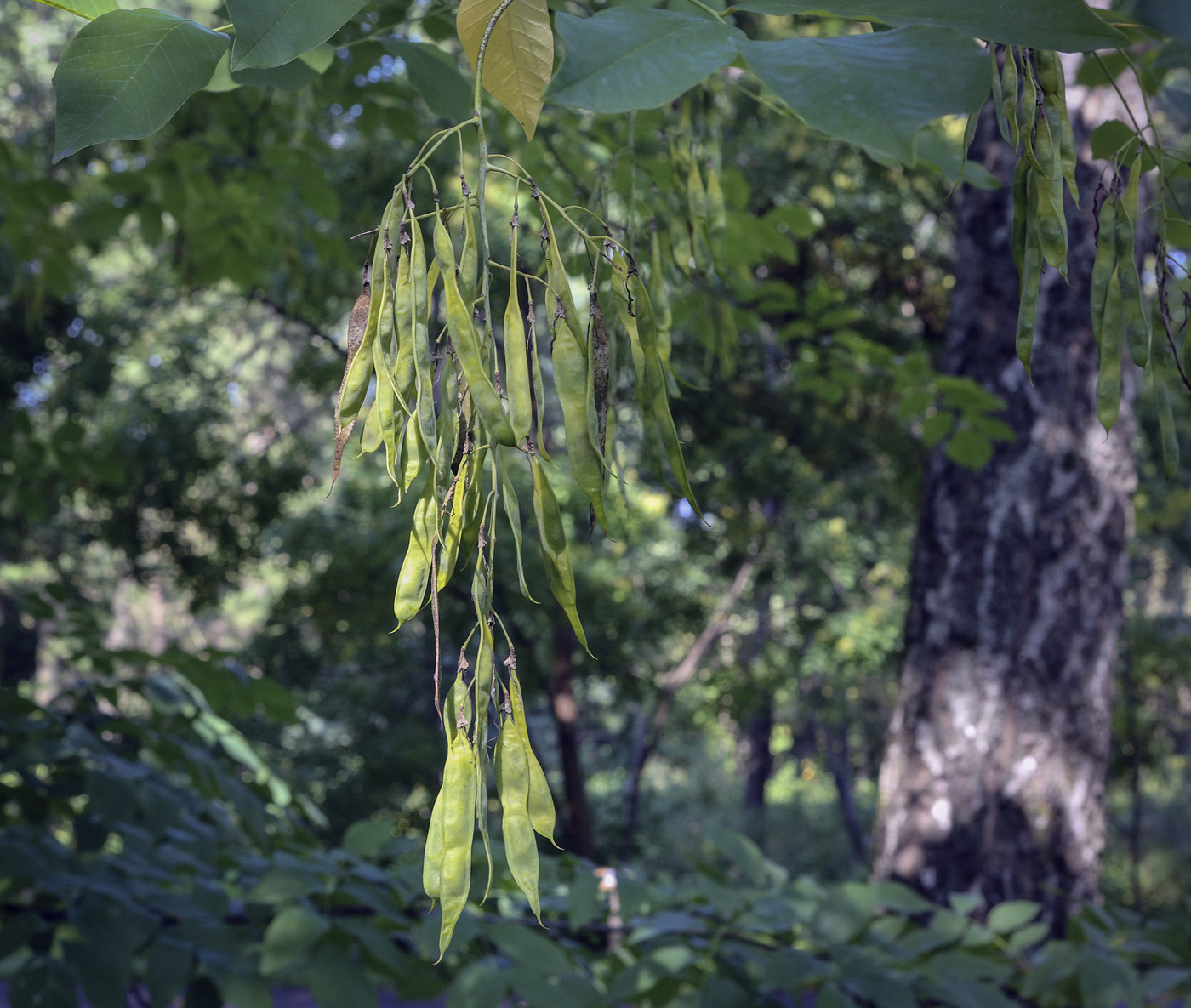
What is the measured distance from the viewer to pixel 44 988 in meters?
1.15

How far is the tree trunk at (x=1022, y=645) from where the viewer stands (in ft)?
6.44

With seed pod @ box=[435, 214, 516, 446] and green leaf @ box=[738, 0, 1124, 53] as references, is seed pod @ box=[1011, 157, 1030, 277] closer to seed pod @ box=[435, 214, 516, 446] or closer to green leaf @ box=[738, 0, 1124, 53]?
green leaf @ box=[738, 0, 1124, 53]

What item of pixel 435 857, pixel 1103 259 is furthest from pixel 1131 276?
pixel 435 857

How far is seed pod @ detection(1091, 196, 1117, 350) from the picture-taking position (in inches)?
24.9

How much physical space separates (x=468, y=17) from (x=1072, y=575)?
1946 mm

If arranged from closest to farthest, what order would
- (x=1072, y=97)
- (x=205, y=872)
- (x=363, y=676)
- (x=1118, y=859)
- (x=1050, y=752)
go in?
(x=205, y=872), (x=1050, y=752), (x=1072, y=97), (x=363, y=676), (x=1118, y=859)

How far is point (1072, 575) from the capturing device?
2.02 meters

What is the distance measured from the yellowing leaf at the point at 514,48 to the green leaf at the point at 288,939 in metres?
1.05

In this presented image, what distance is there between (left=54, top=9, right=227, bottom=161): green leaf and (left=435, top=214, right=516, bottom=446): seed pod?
8.5 inches

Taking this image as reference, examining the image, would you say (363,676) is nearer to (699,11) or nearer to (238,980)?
(238,980)

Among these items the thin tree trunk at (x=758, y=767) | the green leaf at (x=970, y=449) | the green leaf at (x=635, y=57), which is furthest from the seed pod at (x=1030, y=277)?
the thin tree trunk at (x=758, y=767)

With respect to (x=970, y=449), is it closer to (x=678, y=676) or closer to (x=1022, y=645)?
(x=1022, y=645)

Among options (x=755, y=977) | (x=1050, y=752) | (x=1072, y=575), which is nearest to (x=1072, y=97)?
(x=1072, y=575)

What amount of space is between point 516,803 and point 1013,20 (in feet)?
1.66
